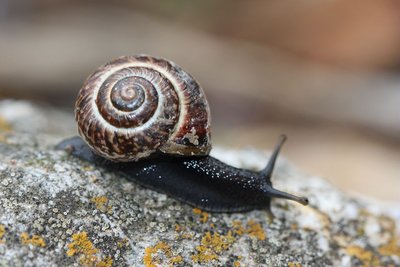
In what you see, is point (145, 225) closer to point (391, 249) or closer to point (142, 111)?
point (142, 111)

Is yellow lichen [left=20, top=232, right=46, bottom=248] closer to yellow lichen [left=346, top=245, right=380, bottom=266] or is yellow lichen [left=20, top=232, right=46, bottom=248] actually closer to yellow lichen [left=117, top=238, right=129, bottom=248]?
yellow lichen [left=117, top=238, right=129, bottom=248]

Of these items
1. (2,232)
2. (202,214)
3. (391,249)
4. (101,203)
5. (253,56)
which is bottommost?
(2,232)

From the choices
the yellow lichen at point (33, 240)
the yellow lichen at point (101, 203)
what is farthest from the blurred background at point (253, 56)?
the yellow lichen at point (33, 240)

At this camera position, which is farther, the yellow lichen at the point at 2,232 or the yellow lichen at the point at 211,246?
the yellow lichen at the point at 211,246

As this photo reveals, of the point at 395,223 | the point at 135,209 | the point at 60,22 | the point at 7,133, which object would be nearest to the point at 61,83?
the point at 60,22

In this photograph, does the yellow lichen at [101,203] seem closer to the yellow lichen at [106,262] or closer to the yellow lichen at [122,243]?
the yellow lichen at [122,243]

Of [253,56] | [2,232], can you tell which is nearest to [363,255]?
[2,232]
